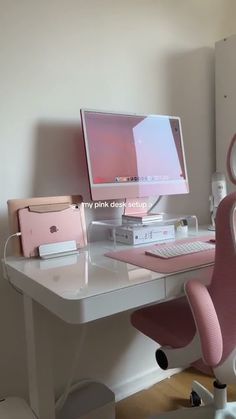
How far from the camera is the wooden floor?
152 centimetres

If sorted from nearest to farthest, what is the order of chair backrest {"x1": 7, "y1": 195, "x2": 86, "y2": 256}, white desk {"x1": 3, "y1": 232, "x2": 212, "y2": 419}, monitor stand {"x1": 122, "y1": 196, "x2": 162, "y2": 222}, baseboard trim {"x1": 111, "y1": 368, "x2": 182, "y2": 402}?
white desk {"x1": 3, "y1": 232, "x2": 212, "y2": 419} < chair backrest {"x1": 7, "y1": 195, "x2": 86, "y2": 256} < monitor stand {"x1": 122, "y1": 196, "x2": 162, "y2": 222} < baseboard trim {"x1": 111, "y1": 368, "x2": 182, "y2": 402}

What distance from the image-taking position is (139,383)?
5.54ft

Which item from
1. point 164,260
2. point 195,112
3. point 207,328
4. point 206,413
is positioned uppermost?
point 195,112

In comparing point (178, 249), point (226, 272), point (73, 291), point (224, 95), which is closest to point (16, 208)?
point (73, 291)

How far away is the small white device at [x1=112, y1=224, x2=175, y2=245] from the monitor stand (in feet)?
0.15

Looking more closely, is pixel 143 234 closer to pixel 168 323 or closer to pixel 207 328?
pixel 168 323

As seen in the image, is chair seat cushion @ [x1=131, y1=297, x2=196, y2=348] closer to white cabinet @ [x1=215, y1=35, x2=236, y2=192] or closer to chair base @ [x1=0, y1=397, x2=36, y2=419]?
chair base @ [x1=0, y1=397, x2=36, y2=419]

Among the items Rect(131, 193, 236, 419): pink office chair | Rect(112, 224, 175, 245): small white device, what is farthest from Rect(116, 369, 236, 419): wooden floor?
Rect(112, 224, 175, 245): small white device

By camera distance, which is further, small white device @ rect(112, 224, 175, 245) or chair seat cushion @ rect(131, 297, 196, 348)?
small white device @ rect(112, 224, 175, 245)

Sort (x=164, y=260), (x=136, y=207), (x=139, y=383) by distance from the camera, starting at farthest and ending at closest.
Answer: (x=139, y=383) → (x=136, y=207) → (x=164, y=260)

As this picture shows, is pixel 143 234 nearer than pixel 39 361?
No

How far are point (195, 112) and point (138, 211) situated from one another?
720 millimetres

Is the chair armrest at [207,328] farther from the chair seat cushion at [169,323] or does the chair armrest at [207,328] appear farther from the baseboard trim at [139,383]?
the baseboard trim at [139,383]

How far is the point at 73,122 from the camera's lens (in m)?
1.46
